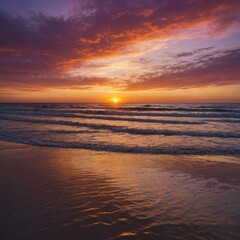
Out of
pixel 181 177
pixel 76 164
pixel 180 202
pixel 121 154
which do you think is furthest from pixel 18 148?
pixel 180 202

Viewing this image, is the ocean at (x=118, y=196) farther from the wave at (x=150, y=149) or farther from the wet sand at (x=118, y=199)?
the wave at (x=150, y=149)

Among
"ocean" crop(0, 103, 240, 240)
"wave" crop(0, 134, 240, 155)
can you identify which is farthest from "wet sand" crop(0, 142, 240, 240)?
"wave" crop(0, 134, 240, 155)

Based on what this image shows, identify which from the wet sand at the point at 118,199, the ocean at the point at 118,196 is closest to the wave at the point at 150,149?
the ocean at the point at 118,196

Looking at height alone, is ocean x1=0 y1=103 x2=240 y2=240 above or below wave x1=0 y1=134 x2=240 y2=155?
above

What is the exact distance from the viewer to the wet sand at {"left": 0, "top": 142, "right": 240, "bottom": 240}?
127 inches

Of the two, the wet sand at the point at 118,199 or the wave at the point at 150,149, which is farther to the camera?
the wave at the point at 150,149

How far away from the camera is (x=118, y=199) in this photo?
14.1 ft

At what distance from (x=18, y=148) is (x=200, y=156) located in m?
7.27

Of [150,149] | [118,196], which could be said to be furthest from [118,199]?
[150,149]

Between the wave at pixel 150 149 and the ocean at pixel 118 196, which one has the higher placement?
the ocean at pixel 118 196

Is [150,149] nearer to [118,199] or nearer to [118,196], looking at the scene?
[118,196]

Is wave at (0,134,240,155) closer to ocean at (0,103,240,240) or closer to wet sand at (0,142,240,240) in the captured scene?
ocean at (0,103,240,240)

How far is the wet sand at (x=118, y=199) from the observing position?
10.6ft

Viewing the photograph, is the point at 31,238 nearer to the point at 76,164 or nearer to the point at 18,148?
the point at 76,164
